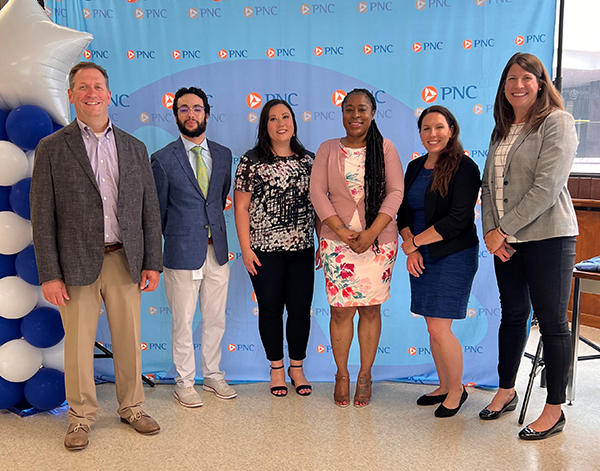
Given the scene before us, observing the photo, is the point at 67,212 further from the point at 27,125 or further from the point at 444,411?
the point at 444,411

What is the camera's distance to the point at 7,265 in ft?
8.67

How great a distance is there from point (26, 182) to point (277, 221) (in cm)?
127

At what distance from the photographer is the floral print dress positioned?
8.68 ft

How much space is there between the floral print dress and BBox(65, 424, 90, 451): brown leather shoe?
1.38m

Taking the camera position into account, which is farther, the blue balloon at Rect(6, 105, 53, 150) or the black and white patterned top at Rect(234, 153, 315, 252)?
the black and white patterned top at Rect(234, 153, 315, 252)

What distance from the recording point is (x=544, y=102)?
2.29 metres

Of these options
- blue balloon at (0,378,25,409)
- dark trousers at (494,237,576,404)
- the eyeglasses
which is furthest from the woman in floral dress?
blue balloon at (0,378,25,409)

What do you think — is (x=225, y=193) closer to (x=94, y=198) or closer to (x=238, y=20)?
(x=94, y=198)

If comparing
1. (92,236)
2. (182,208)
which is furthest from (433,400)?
(92,236)

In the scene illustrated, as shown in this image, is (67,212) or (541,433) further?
A: (541,433)

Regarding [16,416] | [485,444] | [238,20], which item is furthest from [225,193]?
[485,444]

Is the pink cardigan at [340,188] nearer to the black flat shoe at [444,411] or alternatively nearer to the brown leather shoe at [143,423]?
the black flat shoe at [444,411]

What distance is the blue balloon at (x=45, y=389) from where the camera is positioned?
264 cm

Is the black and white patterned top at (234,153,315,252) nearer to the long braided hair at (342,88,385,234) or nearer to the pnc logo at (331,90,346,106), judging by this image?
A: the long braided hair at (342,88,385,234)
